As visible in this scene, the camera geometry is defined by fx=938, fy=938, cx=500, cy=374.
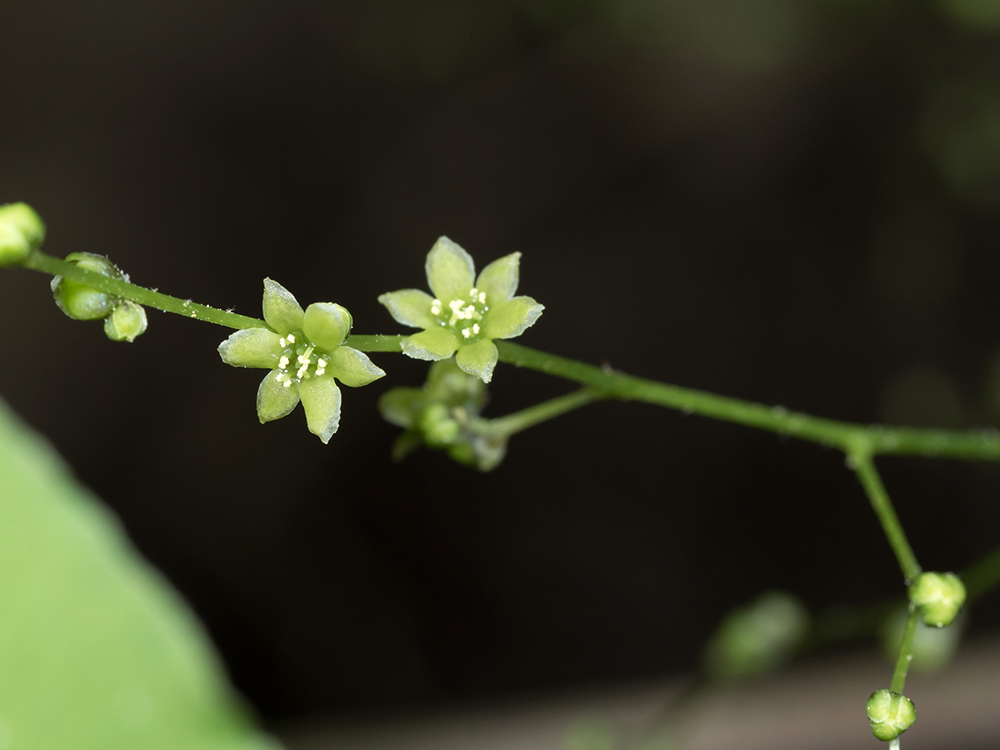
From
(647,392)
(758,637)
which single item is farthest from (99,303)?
(758,637)

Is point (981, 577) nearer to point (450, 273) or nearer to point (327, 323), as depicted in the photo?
point (450, 273)

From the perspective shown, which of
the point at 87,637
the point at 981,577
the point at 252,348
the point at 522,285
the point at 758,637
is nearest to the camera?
the point at 252,348

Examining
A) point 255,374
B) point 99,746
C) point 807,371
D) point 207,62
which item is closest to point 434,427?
point 99,746

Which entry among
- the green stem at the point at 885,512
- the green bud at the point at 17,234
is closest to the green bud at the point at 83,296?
the green bud at the point at 17,234

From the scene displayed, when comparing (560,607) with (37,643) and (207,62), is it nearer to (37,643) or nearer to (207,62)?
(37,643)

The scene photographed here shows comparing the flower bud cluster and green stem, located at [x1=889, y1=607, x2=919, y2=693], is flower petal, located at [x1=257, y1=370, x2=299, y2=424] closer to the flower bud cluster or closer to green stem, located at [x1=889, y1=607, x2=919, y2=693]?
the flower bud cluster
